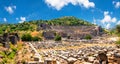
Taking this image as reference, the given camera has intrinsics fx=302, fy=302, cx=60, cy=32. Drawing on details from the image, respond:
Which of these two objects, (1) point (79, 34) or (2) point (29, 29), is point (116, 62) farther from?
(2) point (29, 29)

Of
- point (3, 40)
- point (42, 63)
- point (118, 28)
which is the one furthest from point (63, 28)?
point (42, 63)

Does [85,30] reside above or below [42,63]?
above

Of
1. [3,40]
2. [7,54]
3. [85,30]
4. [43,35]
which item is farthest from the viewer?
[85,30]

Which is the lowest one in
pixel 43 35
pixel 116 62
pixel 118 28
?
pixel 116 62

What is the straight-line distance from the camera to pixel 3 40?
238 ft

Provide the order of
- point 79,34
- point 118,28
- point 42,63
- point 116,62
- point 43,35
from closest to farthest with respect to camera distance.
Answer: point 116,62 → point 42,63 → point 118,28 → point 43,35 → point 79,34

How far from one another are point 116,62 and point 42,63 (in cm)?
510

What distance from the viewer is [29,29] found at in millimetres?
157500

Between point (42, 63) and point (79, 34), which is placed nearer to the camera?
point (42, 63)

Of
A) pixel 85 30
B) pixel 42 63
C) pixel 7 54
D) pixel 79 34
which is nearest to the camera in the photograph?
pixel 42 63

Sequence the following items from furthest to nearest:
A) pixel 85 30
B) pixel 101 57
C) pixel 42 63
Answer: pixel 85 30 → pixel 42 63 → pixel 101 57

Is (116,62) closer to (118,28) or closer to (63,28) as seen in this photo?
(118,28)

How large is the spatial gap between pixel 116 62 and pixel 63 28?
147 metres

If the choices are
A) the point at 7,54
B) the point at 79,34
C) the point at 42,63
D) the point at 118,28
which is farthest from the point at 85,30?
the point at 42,63
